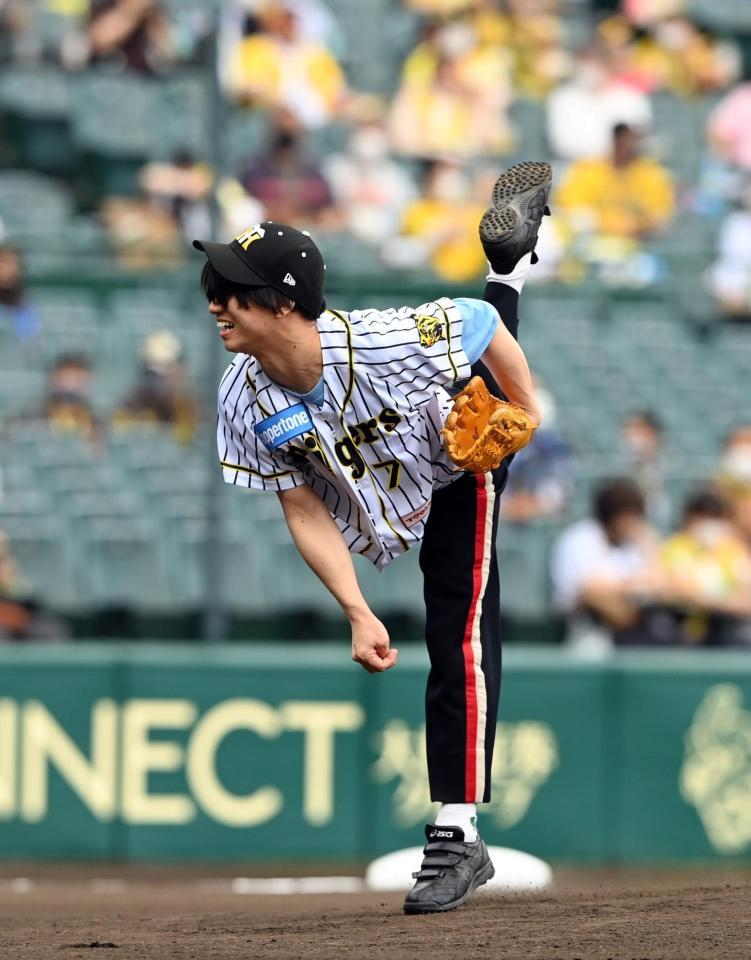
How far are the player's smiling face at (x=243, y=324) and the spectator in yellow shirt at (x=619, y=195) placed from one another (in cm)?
630

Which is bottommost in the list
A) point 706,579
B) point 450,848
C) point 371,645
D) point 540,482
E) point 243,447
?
point 450,848

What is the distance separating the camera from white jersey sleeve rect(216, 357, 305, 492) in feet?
14.1

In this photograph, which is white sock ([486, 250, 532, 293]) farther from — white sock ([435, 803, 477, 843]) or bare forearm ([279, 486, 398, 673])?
white sock ([435, 803, 477, 843])

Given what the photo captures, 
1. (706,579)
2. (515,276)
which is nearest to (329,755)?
(706,579)

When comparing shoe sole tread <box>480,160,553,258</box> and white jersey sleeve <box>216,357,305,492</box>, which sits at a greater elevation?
shoe sole tread <box>480,160,553,258</box>

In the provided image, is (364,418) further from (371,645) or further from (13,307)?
(13,307)

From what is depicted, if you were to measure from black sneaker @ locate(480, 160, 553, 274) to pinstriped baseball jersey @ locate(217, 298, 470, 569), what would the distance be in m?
0.31

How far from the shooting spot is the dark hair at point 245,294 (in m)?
4.09

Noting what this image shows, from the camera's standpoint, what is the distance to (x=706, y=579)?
833 centimetres

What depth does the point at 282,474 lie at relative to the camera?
4375 millimetres

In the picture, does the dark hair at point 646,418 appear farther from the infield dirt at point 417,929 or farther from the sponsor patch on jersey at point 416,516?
the sponsor patch on jersey at point 416,516

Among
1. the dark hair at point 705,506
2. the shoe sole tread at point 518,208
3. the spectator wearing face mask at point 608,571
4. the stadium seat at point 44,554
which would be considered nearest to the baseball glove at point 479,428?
the shoe sole tread at point 518,208

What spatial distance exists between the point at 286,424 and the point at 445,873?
122cm

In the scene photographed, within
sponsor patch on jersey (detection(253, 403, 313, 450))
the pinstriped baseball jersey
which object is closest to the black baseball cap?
the pinstriped baseball jersey
